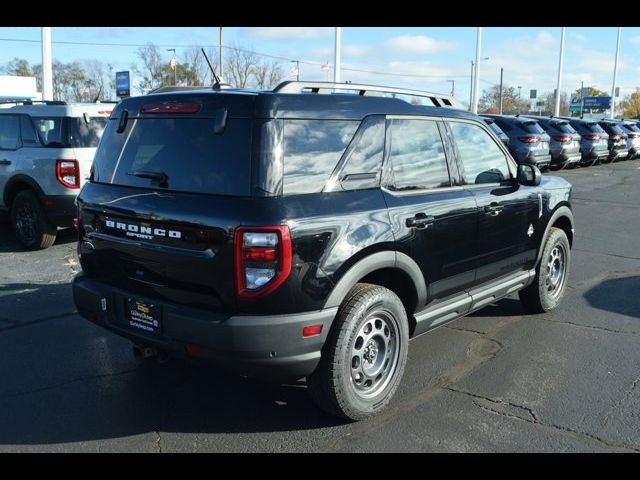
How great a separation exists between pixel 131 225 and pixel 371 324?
5.06ft

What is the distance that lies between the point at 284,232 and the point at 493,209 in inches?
86.0

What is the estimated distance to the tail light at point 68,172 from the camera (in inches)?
314

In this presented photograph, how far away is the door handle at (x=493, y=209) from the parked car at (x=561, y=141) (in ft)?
54.1

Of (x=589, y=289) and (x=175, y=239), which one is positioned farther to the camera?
(x=589, y=289)

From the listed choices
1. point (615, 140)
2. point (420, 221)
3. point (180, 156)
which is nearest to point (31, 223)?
point (180, 156)

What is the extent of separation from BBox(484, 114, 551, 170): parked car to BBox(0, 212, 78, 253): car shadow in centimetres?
1219

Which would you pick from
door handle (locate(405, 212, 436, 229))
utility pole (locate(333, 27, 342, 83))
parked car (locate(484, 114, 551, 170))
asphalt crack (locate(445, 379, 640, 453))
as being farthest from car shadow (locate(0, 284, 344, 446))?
utility pole (locate(333, 27, 342, 83))

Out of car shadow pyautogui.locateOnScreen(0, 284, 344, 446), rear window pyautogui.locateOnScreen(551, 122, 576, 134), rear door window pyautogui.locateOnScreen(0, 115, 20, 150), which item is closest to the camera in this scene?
car shadow pyautogui.locateOnScreen(0, 284, 344, 446)

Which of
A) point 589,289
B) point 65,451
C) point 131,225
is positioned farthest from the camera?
point 589,289

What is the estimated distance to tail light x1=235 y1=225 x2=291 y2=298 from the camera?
10.2 ft

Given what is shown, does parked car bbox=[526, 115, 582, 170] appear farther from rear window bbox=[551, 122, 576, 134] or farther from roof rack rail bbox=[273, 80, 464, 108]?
roof rack rail bbox=[273, 80, 464, 108]

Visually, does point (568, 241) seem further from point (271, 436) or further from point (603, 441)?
point (271, 436)

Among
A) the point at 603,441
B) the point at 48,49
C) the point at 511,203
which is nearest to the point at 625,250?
the point at 511,203
